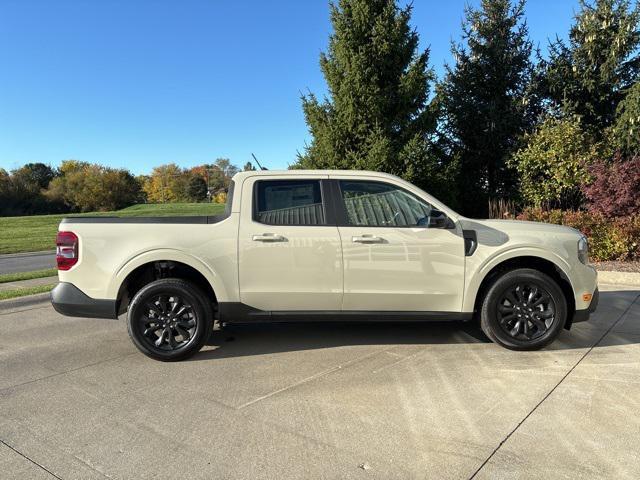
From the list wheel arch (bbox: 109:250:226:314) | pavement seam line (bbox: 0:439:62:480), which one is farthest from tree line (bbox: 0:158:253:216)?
pavement seam line (bbox: 0:439:62:480)

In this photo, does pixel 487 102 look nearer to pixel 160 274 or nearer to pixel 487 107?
pixel 487 107

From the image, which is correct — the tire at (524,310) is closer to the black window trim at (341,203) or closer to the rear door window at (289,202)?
the black window trim at (341,203)

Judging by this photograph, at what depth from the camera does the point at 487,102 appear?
15000 millimetres

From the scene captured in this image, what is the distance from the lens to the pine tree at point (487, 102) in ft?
48.2

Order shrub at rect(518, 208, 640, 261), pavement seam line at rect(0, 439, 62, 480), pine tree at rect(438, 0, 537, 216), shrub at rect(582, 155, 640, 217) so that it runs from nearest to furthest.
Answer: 1. pavement seam line at rect(0, 439, 62, 480)
2. shrub at rect(518, 208, 640, 261)
3. shrub at rect(582, 155, 640, 217)
4. pine tree at rect(438, 0, 537, 216)

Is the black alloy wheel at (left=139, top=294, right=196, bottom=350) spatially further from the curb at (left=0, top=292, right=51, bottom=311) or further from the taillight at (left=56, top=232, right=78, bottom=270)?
the curb at (left=0, top=292, right=51, bottom=311)

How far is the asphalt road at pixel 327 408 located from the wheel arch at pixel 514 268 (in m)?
0.49

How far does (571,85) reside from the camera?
1392 cm

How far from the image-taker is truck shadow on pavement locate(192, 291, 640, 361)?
4.93 meters

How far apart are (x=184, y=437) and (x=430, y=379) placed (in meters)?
2.03

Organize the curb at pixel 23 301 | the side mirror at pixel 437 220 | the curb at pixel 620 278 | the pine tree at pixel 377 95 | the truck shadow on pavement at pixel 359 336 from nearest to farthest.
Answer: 1. the side mirror at pixel 437 220
2. the truck shadow on pavement at pixel 359 336
3. the curb at pixel 23 301
4. the curb at pixel 620 278
5. the pine tree at pixel 377 95

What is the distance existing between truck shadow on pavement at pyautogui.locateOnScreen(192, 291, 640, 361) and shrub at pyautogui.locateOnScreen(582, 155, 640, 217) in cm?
464

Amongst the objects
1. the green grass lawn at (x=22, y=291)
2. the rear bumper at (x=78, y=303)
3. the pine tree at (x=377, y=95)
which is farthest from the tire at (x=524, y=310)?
the pine tree at (x=377, y=95)

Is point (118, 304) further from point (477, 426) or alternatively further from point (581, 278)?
point (581, 278)
